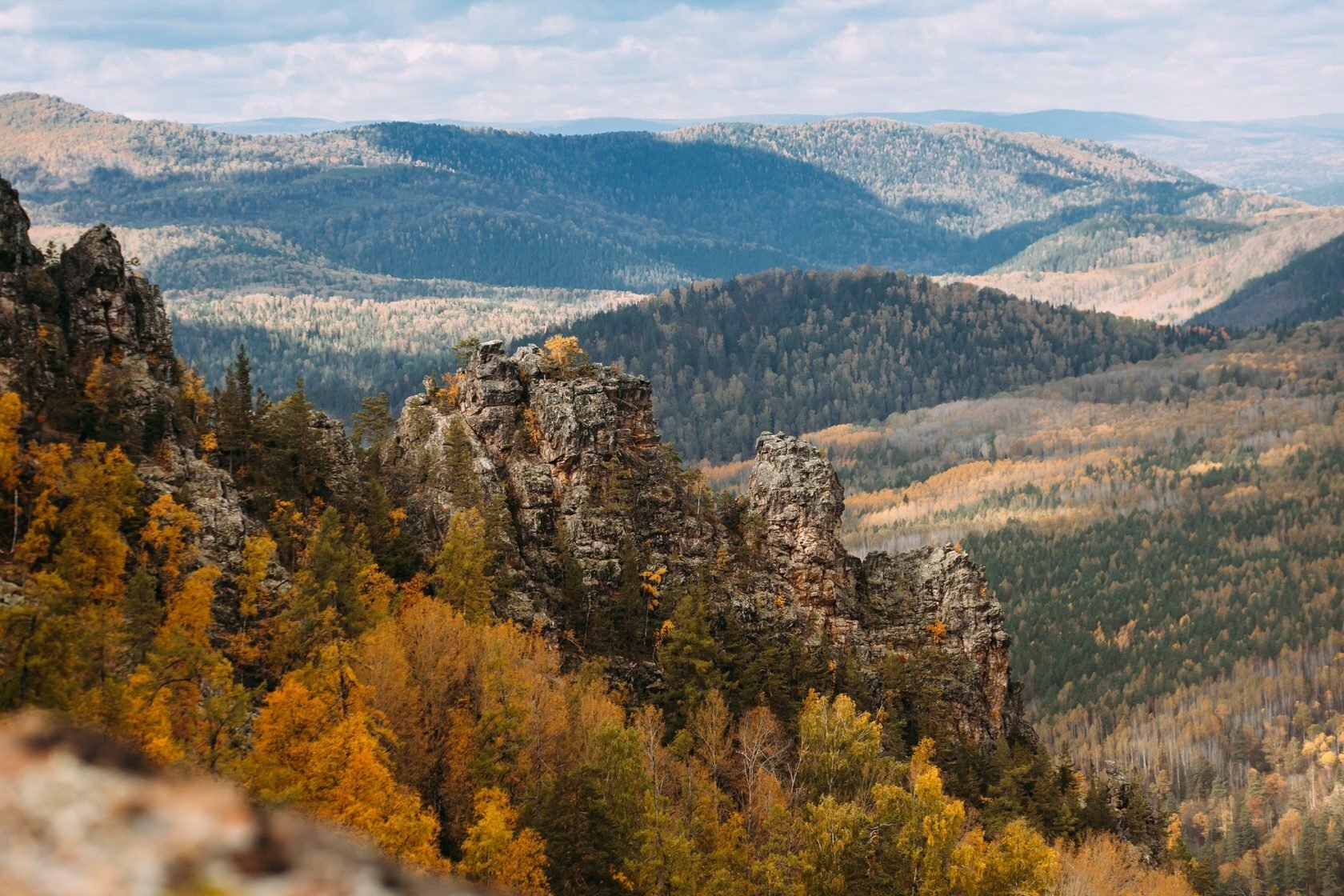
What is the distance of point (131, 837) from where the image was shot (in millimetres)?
4449

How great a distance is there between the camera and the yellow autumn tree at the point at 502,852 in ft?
143

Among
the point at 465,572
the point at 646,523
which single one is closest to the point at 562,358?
the point at 646,523

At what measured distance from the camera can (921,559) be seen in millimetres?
97062

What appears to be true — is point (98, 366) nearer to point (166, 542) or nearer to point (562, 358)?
point (166, 542)

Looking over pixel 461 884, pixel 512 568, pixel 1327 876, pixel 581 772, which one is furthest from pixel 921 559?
pixel 1327 876

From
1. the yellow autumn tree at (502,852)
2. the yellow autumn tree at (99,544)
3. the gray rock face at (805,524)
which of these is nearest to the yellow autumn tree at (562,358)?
the gray rock face at (805,524)

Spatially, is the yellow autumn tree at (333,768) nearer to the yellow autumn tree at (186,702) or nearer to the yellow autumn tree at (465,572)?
the yellow autumn tree at (186,702)

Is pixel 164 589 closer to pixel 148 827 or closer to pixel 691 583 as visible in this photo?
pixel 691 583

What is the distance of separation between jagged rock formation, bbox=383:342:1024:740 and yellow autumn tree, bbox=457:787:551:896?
25692 mm

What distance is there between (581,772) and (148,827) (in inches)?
2027

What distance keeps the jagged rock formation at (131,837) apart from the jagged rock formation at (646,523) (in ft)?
235

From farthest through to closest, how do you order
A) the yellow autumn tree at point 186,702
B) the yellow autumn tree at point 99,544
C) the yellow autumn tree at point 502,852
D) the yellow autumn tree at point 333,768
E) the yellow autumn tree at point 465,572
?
the yellow autumn tree at point 465,572 < the yellow autumn tree at point 502,852 < the yellow autumn tree at point 99,544 < the yellow autumn tree at point 333,768 < the yellow autumn tree at point 186,702

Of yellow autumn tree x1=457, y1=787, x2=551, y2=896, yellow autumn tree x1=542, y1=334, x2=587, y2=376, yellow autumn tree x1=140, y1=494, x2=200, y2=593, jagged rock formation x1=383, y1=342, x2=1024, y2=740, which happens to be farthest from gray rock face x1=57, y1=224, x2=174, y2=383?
yellow autumn tree x1=457, y1=787, x2=551, y2=896

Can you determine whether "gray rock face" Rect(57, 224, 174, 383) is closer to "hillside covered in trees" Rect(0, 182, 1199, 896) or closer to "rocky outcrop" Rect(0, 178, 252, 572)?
"rocky outcrop" Rect(0, 178, 252, 572)
